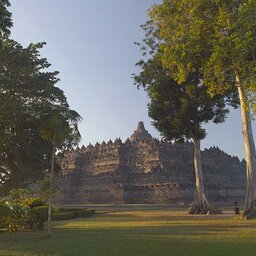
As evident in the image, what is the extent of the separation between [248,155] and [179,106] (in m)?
9.67

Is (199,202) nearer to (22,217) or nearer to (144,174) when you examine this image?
(22,217)

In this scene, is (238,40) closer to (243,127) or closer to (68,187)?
(243,127)

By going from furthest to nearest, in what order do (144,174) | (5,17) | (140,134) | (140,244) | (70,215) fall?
1. (140,134)
2. (144,174)
3. (70,215)
4. (5,17)
5. (140,244)

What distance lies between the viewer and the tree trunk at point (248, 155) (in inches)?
923

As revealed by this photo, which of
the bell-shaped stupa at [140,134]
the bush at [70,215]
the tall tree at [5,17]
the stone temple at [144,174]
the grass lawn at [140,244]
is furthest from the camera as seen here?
the bell-shaped stupa at [140,134]

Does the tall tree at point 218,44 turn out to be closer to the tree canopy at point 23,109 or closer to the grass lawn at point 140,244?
the grass lawn at point 140,244

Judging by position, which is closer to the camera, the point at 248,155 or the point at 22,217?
the point at 22,217

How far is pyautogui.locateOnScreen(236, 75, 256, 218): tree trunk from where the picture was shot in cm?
2346

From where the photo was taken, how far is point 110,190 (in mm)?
67500

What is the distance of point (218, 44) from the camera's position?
22016 mm

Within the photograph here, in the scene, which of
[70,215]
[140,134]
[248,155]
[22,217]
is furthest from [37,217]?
[140,134]

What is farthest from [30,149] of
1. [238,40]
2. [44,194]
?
[238,40]

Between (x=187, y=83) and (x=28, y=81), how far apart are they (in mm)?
15164

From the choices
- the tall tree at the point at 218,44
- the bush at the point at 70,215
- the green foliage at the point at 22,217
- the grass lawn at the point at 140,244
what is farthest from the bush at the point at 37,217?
the tall tree at the point at 218,44
